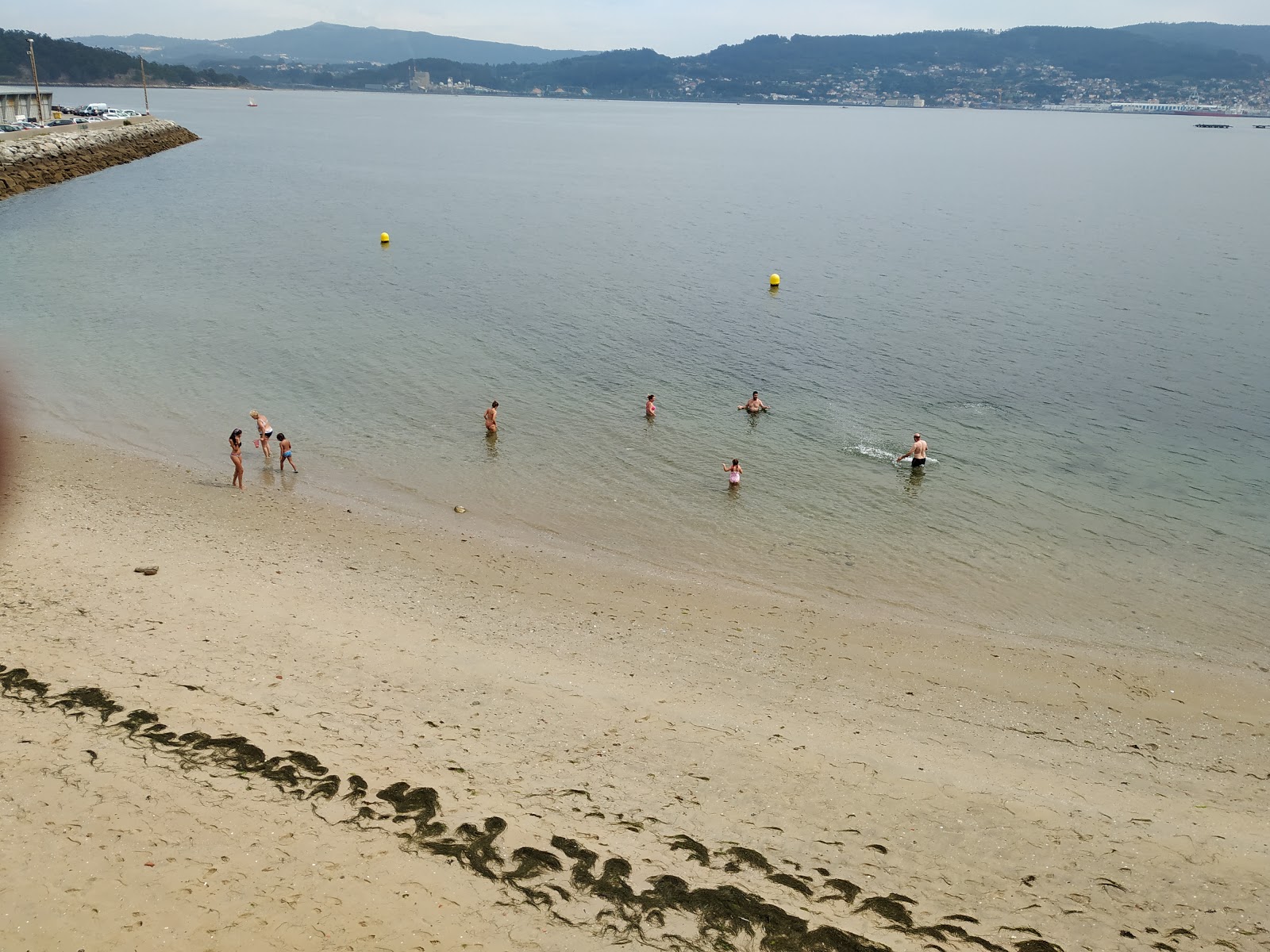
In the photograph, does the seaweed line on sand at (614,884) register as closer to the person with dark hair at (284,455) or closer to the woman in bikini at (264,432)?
the person with dark hair at (284,455)

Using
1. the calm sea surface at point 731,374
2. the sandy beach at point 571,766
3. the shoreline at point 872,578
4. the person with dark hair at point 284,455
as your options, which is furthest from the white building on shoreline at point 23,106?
the sandy beach at point 571,766

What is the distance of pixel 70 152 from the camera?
71.9 m

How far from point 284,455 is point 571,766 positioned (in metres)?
12.8

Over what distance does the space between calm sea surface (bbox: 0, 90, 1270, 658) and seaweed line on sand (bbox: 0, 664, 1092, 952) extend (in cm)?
821

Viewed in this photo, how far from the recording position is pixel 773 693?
1343cm

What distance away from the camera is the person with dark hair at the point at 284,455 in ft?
68.6

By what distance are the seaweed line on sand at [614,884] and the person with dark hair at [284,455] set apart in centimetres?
1099

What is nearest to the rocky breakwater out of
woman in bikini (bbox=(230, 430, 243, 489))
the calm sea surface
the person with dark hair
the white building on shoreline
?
the calm sea surface

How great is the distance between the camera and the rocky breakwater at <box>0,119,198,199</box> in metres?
62.2

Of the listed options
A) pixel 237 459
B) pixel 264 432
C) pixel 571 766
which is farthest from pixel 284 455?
pixel 571 766

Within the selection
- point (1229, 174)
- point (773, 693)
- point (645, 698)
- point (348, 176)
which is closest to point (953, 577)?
point (773, 693)

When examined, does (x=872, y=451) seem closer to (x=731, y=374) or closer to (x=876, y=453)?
(x=876, y=453)

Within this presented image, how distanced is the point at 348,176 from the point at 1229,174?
101 m

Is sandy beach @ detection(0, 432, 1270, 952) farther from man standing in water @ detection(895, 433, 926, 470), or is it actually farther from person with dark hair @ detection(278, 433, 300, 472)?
man standing in water @ detection(895, 433, 926, 470)
